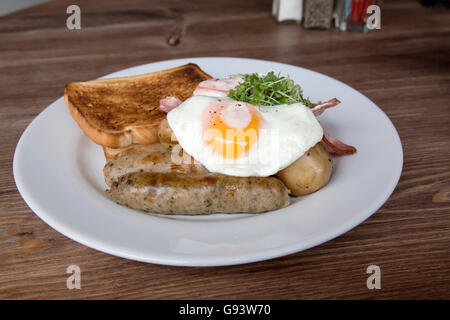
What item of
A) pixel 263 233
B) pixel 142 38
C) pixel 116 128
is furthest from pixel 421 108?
pixel 142 38

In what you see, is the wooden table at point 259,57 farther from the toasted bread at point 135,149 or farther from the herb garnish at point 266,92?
the herb garnish at point 266,92

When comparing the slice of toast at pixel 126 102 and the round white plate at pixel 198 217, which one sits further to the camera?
the slice of toast at pixel 126 102

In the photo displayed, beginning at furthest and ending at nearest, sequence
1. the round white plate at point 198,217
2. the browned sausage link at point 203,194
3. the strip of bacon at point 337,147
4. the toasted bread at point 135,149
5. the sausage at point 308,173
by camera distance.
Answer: the toasted bread at point 135,149 < the strip of bacon at point 337,147 < the sausage at point 308,173 < the browned sausage link at point 203,194 < the round white plate at point 198,217

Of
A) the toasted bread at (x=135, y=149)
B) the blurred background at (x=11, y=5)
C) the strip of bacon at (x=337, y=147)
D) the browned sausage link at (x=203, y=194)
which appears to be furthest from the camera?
the blurred background at (x=11, y=5)

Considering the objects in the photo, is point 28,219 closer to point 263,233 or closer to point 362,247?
point 263,233

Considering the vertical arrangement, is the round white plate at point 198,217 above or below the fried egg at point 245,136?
below

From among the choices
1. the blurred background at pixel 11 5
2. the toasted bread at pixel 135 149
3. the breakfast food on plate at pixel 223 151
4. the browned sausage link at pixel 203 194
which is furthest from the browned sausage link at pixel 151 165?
the blurred background at pixel 11 5

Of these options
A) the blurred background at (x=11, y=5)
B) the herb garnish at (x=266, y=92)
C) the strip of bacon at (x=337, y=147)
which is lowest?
the strip of bacon at (x=337, y=147)

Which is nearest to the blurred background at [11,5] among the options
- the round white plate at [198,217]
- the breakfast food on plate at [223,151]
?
the round white plate at [198,217]
